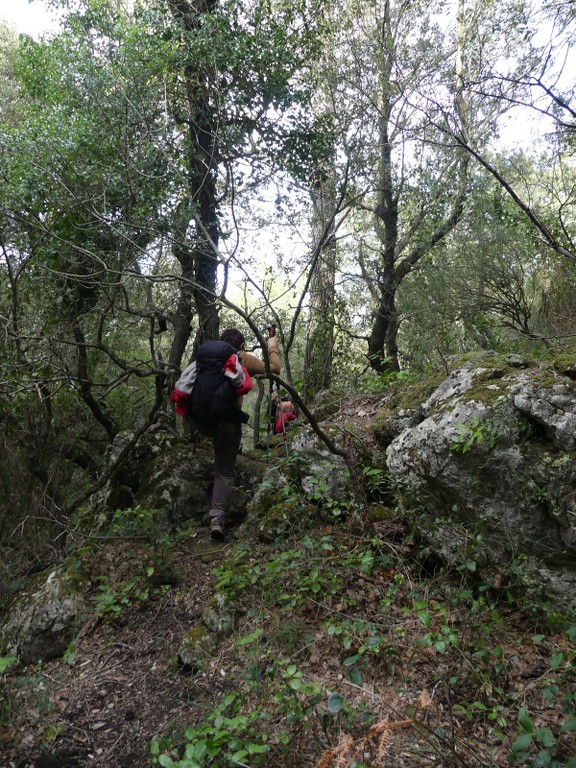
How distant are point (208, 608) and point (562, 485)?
298cm

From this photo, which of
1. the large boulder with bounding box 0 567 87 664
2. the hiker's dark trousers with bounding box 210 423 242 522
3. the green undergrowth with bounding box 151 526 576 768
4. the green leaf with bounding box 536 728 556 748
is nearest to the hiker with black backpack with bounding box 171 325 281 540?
the hiker's dark trousers with bounding box 210 423 242 522

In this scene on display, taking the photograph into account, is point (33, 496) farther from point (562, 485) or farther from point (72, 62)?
point (562, 485)

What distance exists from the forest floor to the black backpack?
1377 mm

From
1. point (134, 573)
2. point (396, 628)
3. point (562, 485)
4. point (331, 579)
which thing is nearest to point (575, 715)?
point (396, 628)

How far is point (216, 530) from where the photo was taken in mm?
5293

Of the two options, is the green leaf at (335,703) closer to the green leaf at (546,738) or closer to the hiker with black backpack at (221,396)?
the green leaf at (546,738)

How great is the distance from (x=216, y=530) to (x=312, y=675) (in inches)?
86.7

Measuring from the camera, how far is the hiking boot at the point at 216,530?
5.30 meters

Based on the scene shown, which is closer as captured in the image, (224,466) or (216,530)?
(216,530)

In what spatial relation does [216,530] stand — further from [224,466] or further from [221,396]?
[221,396]

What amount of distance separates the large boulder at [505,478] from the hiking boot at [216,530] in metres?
1.99

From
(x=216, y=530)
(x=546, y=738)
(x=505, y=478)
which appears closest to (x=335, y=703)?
(x=546, y=738)

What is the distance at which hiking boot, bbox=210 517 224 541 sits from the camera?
530cm

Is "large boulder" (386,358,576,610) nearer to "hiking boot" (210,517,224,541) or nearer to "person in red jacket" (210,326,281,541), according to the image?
"person in red jacket" (210,326,281,541)
